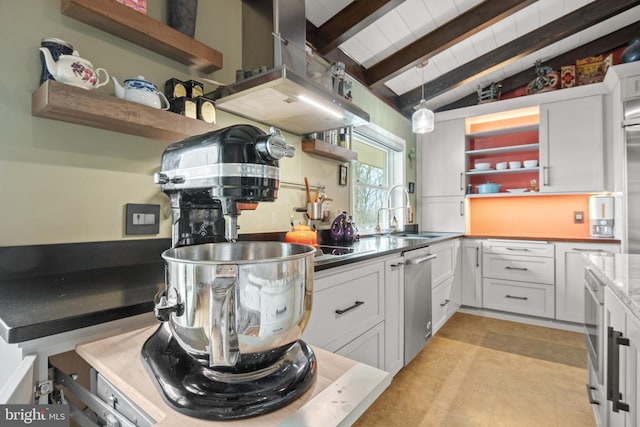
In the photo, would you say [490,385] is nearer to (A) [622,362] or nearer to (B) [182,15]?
(A) [622,362]

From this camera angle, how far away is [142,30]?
44.7 inches

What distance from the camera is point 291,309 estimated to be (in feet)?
1.46

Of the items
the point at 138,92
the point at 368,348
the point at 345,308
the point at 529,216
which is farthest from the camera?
the point at 529,216

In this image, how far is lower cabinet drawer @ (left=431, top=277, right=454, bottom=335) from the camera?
254 centimetres

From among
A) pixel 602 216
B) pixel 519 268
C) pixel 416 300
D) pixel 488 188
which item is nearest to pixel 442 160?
pixel 488 188

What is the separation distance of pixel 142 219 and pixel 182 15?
2.86 ft

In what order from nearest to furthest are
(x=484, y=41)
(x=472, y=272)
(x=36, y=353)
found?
1. (x=36, y=353)
2. (x=484, y=41)
3. (x=472, y=272)

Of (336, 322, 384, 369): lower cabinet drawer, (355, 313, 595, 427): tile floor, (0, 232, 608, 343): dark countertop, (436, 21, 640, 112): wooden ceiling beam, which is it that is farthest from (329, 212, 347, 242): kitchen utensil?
(436, 21, 640, 112): wooden ceiling beam

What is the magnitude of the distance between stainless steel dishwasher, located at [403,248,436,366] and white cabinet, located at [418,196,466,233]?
1636 mm

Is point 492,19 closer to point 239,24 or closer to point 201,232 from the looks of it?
point 239,24

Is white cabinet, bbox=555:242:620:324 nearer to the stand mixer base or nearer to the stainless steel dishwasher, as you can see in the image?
the stainless steel dishwasher

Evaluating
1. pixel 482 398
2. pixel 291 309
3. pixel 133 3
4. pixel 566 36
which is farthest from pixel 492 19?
pixel 291 309

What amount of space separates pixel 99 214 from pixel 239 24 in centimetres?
121

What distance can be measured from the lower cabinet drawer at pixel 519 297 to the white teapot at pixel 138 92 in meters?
3.44
